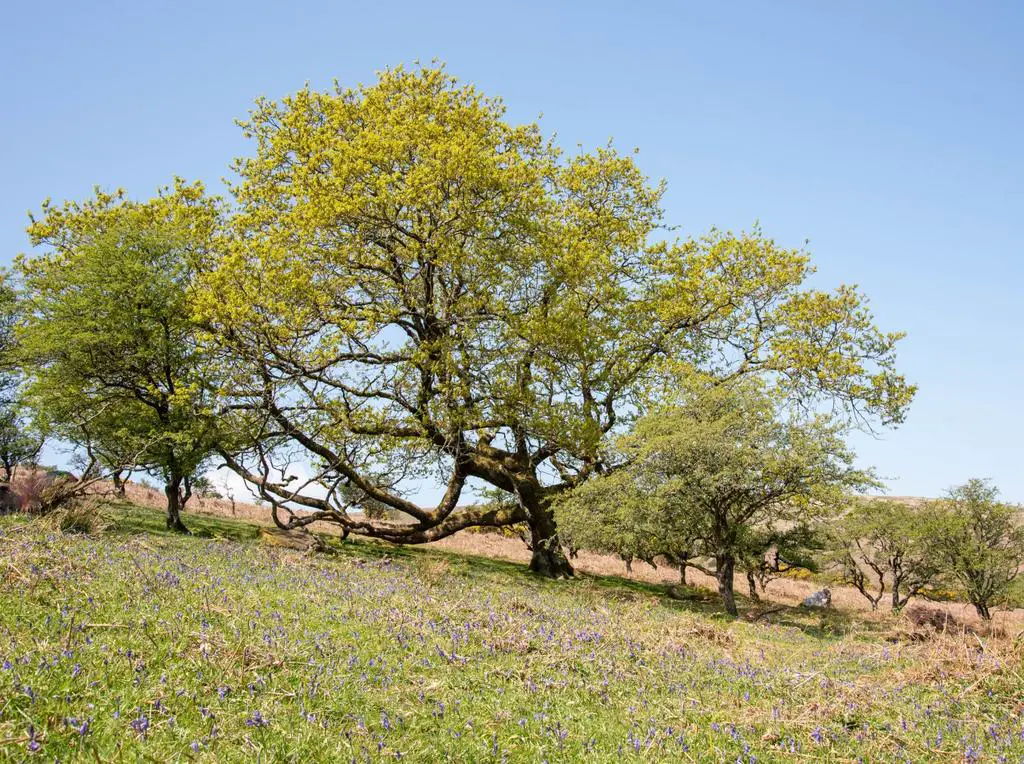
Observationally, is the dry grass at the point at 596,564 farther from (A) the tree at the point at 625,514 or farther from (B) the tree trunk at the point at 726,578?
(A) the tree at the point at 625,514

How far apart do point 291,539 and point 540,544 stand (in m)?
10.4

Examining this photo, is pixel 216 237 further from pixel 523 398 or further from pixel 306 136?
pixel 523 398

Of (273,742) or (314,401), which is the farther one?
(314,401)

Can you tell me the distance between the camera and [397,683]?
6891 mm

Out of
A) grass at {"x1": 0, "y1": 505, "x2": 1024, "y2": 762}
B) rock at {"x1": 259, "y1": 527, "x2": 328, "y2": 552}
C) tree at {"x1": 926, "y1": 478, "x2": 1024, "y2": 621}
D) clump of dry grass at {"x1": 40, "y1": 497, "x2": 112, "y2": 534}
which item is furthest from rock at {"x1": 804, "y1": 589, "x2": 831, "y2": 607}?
clump of dry grass at {"x1": 40, "y1": 497, "x2": 112, "y2": 534}

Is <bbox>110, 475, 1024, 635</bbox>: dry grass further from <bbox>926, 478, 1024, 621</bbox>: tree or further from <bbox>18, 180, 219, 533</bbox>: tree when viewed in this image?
<bbox>18, 180, 219, 533</bbox>: tree

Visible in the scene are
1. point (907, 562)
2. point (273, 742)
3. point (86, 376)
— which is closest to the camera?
point (273, 742)

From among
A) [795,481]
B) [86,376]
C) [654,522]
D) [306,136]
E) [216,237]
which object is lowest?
[654,522]

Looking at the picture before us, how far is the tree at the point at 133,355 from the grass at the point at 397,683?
1133 centimetres

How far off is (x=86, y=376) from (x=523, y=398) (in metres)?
15.2

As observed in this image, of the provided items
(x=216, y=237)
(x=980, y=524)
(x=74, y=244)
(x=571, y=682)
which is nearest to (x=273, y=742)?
(x=571, y=682)

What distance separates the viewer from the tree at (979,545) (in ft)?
105

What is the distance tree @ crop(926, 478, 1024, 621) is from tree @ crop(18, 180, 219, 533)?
33275 mm

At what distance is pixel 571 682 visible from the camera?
773cm
